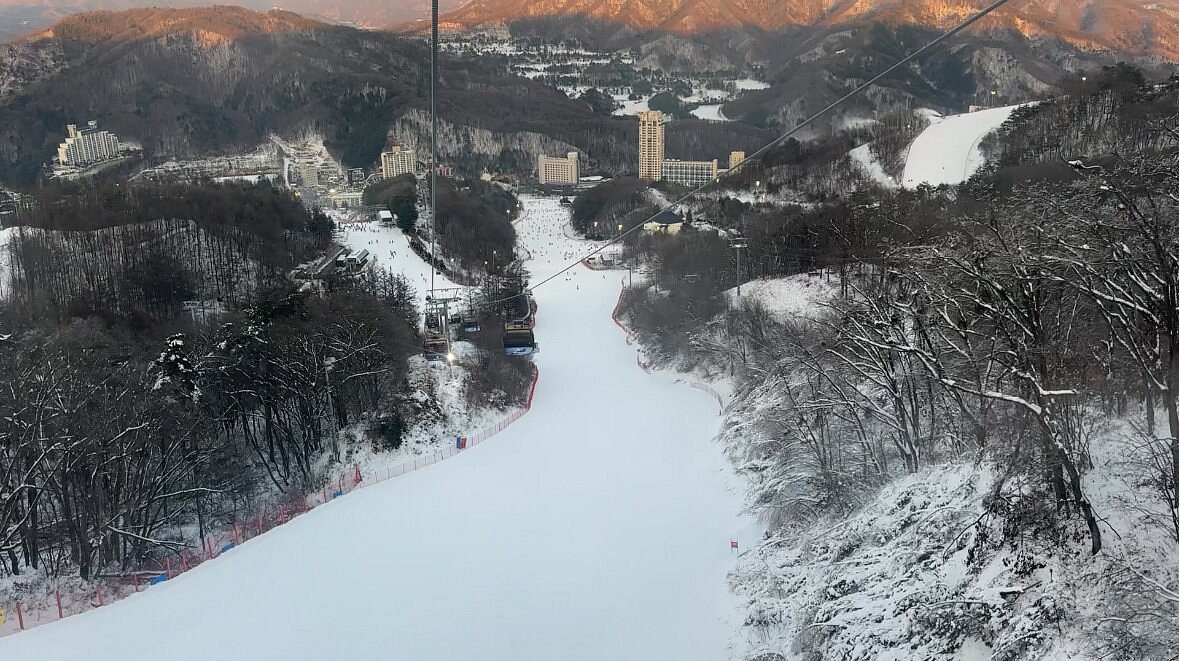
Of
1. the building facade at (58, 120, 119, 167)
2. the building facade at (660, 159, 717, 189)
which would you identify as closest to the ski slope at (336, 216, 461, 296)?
the building facade at (660, 159, 717, 189)

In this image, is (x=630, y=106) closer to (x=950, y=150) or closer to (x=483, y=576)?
(x=950, y=150)

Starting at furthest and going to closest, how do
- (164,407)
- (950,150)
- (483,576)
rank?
(950,150) < (164,407) < (483,576)

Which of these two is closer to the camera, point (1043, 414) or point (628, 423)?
point (1043, 414)

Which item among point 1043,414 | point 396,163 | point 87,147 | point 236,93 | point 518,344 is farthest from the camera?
point 236,93

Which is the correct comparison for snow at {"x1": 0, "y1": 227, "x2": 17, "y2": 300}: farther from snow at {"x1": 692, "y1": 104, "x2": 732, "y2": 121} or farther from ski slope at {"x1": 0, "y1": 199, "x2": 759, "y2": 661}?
snow at {"x1": 692, "y1": 104, "x2": 732, "y2": 121}

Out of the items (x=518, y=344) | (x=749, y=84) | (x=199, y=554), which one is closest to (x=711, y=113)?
(x=749, y=84)

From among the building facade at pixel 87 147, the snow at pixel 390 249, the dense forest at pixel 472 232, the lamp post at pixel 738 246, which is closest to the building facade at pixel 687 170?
the dense forest at pixel 472 232

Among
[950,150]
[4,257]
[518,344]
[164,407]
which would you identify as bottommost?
[518,344]
